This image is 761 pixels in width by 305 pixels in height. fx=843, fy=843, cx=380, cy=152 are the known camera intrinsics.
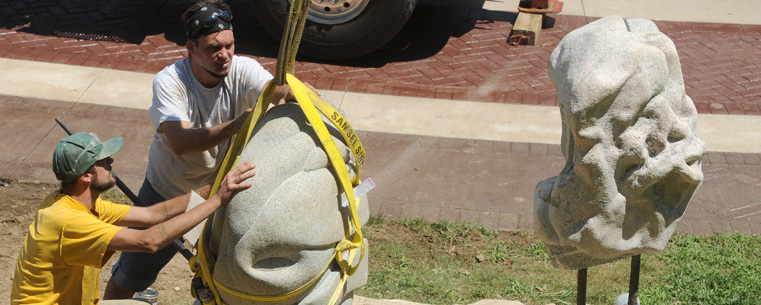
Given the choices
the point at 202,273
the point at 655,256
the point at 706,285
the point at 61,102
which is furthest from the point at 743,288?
the point at 61,102

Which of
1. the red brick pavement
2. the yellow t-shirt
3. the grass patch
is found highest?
the yellow t-shirt

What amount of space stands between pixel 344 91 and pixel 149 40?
227 cm

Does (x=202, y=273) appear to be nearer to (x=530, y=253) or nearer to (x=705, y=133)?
(x=530, y=253)

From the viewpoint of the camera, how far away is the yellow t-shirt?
3.26 m

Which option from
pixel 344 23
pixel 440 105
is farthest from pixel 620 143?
pixel 344 23

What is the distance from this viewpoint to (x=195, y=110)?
13.3 feet

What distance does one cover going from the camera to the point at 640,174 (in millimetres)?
3201

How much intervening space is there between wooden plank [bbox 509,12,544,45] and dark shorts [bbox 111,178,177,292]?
5.15m

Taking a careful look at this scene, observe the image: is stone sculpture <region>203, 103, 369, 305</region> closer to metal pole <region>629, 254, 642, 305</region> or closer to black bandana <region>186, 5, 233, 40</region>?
black bandana <region>186, 5, 233, 40</region>

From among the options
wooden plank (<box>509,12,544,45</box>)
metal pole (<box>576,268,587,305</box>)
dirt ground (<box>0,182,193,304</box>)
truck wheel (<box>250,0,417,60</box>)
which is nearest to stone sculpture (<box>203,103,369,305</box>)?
metal pole (<box>576,268,587,305</box>)

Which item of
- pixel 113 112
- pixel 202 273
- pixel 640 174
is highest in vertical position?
pixel 640 174

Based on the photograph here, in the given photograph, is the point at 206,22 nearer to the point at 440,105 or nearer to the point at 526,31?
the point at 440,105

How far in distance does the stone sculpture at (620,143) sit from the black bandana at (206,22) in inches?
58.8

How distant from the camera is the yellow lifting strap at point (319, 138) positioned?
3.09m
